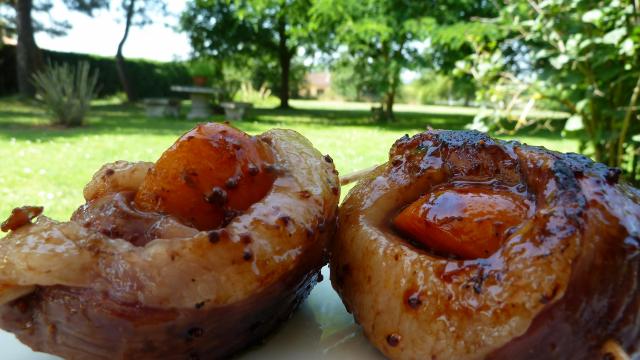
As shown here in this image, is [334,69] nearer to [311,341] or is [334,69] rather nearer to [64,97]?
[64,97]

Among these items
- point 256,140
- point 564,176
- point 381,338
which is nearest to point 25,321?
point 256,140

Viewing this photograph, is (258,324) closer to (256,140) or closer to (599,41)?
(256,140)

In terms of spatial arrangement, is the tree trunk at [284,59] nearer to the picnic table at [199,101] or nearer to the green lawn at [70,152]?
the picnic table at [199,101]

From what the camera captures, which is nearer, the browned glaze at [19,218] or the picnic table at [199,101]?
the browned glaze at [19,218]

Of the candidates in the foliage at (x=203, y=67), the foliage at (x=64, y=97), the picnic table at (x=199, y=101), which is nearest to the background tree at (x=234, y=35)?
the foliage at (x=203, y=67)

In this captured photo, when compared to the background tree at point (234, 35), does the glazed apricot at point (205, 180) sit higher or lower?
lower

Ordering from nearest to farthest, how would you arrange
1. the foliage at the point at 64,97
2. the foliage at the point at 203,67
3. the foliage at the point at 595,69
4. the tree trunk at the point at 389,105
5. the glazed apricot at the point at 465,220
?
the glazed apricot at the point at 465,220 → the foliage at the point at 595,69 → the foliage at the point at 64,97 → the tree trunk at the point at 389,105 → the foliage at the point at 203,67

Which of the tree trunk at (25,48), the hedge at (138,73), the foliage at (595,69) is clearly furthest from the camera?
the hedge at (138,73)
